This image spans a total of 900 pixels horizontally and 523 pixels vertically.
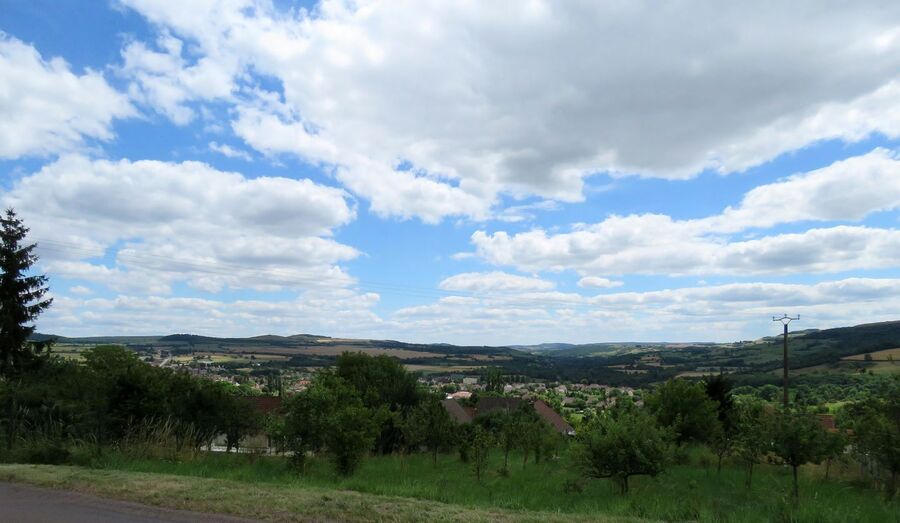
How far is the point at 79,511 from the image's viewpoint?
25.5 ft

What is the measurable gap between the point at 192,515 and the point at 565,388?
13464cm

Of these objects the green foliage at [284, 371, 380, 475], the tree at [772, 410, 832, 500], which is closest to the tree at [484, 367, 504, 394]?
the green foliage at [284, 371, 380, 475]

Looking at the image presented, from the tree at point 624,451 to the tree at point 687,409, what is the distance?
36.0 feet

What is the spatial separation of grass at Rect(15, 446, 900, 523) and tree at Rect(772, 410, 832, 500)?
0.91m

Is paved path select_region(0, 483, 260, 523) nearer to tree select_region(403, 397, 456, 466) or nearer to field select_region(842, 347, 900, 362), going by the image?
tree select_region(403, 397, 456, 466)

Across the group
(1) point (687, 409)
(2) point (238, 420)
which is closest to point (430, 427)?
(2) point (238, 420)

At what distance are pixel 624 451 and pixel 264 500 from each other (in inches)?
322

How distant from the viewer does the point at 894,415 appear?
1366 cm

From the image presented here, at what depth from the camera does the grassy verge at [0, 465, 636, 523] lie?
24.8 ft

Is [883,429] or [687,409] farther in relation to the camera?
[687,409]

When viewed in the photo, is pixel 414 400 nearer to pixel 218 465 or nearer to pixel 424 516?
pixel 218 465

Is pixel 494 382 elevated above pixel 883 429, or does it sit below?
below

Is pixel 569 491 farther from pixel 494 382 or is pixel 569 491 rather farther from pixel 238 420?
pixel 494 382

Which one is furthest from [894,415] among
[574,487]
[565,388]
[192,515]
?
[565,388]
